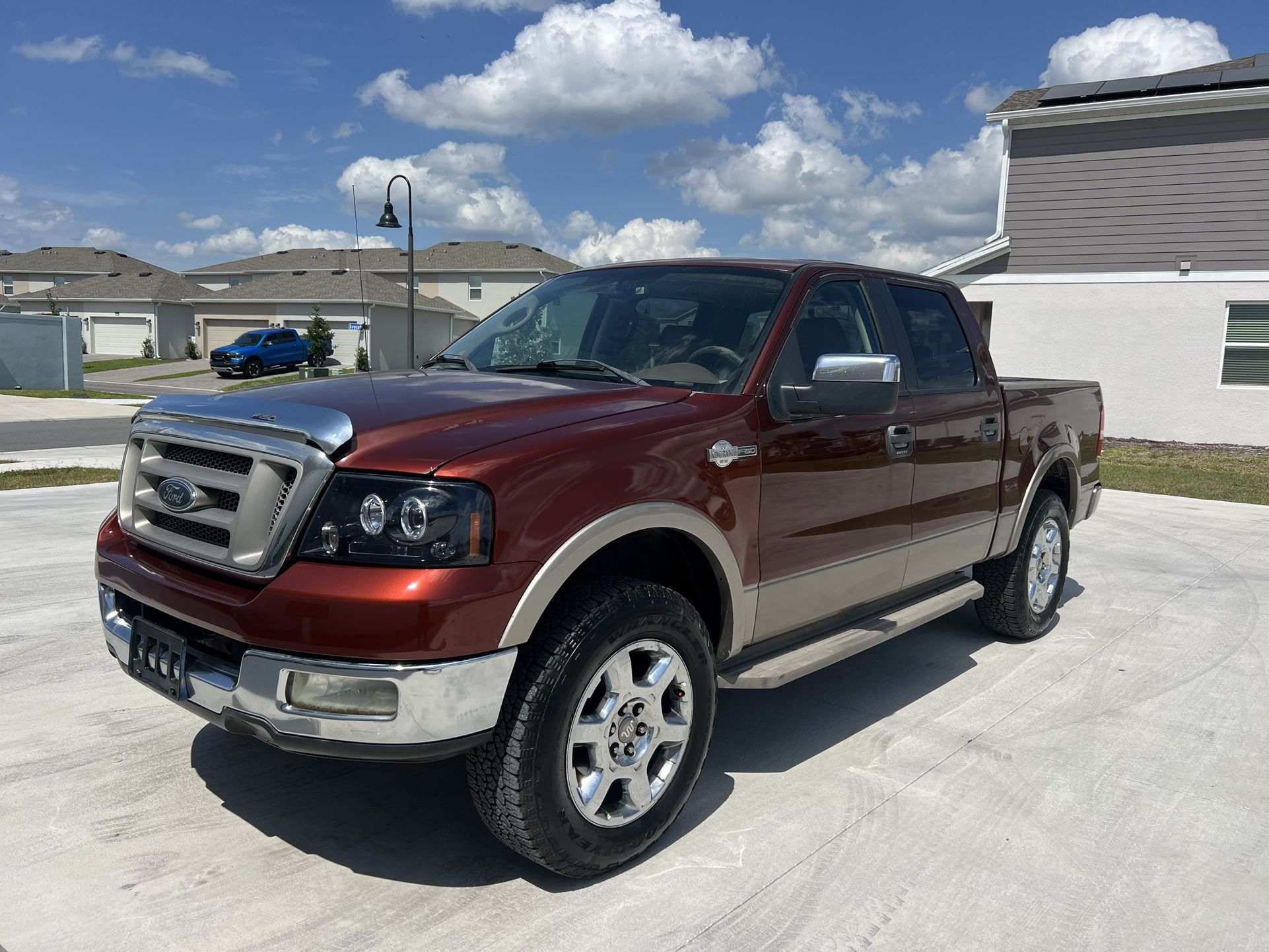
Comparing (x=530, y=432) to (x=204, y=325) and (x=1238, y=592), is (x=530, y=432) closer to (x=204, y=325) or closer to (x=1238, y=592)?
(x=1238, y=592)

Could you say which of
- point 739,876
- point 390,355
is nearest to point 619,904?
point 739,876

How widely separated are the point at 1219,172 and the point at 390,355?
37.6m

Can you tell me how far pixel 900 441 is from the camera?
163 inches

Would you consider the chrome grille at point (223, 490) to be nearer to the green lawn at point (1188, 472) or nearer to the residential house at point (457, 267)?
the green lawn at point (1188, 472)

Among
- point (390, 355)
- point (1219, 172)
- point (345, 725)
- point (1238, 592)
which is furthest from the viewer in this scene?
point (390, 355)

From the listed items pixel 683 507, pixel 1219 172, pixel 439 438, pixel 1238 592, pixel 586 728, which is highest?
pixel 1219 172

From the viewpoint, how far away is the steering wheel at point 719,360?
11.8 feet

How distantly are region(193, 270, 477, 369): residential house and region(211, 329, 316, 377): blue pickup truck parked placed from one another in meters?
2.69

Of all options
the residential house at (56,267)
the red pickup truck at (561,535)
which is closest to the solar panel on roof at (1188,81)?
the red pickup truck at (561,535)

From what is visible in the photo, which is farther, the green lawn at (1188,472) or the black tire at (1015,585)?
the green lawn at (1188,472)

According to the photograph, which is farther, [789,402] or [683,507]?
[789,402]

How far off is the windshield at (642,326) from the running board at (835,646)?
1.02 metres

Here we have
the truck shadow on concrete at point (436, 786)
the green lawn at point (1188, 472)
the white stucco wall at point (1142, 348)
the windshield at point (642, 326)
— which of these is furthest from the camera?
the white stucco wall at point (1142, 348)

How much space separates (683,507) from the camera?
3.12 metres
